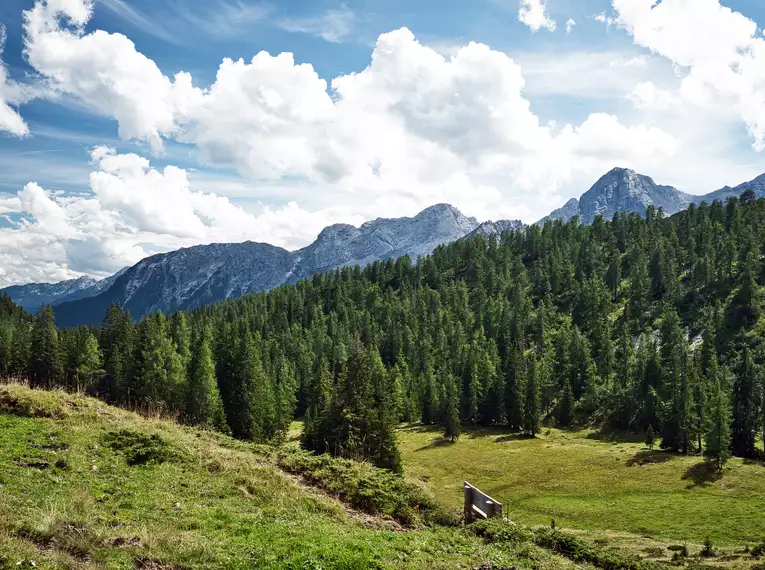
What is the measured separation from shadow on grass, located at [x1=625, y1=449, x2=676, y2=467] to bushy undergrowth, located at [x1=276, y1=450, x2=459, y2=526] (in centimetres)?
6797

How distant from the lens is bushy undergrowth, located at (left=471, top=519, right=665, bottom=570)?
83.2 ft

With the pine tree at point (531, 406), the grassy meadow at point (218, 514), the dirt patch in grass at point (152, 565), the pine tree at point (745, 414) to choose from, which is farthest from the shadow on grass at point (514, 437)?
the dirt patch in grass at point (152, 565)

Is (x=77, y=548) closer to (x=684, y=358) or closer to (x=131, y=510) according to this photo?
(x=131, y=510)

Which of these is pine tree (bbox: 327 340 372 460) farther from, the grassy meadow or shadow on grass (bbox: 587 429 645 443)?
shadow on grass (bbox: 587 429 645 443)

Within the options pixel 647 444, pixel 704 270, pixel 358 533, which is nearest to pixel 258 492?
pixel 358 533

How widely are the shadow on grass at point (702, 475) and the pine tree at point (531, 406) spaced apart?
119 feet

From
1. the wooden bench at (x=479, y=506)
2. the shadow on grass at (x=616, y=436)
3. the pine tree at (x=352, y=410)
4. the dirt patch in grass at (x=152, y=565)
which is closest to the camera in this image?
the dirt patch in grass at (x=152, y=565)

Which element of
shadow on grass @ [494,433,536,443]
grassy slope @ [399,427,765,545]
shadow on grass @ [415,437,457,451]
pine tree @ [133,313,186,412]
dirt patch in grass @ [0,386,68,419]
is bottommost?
shadow on grass @ [415,437,457,451]

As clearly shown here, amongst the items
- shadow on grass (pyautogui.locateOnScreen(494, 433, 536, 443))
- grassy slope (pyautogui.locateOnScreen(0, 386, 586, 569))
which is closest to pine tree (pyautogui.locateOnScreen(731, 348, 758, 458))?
shadow on grass (pyautogui.locateOnScreen(494, 433, 536, 443))

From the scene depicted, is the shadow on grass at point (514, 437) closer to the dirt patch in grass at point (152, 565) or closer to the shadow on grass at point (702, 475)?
the shadow on grass at point (702, 475)

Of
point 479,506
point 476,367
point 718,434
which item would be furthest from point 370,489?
point 476,367

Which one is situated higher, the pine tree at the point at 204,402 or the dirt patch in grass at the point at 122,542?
the dirt patch in grass at the point at 122,542

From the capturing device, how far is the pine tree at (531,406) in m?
113

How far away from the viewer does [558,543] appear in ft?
89.6
